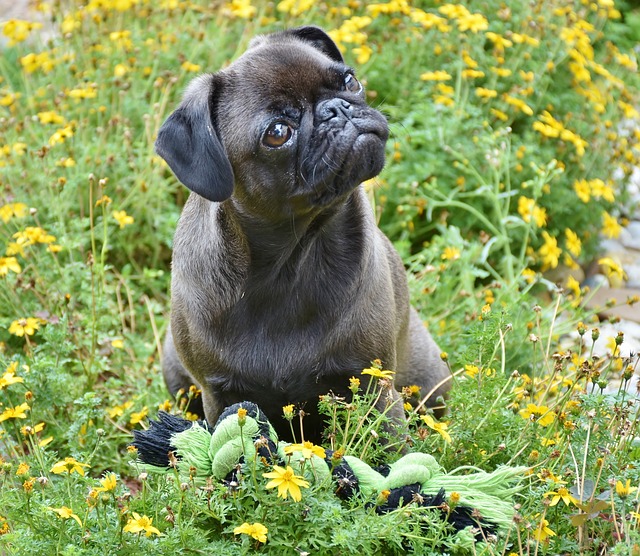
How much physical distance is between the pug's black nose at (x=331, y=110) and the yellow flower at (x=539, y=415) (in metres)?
1.21

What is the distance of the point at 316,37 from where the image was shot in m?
4.10

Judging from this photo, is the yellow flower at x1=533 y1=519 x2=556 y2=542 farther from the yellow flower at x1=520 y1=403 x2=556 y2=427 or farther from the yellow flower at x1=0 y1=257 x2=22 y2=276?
the yellow flower at x1=0 y1=257 x2=22 y2=276

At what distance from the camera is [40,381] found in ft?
13.1

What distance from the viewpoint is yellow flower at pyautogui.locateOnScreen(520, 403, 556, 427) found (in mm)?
3465

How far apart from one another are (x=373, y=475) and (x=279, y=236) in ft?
3.39

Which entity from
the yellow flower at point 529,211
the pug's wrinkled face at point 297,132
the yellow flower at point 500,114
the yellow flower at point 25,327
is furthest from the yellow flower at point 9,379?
the yellow flower at point 500,114

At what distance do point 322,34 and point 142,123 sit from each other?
2.33 m

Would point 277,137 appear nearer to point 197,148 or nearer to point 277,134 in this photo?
point 277,134

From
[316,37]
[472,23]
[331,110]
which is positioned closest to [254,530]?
[331,110]

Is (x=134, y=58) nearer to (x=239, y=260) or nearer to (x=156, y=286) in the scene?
(x=156, y=286)

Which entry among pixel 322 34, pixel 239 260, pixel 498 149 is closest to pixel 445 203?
pixel 498 149

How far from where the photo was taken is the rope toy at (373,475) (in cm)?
306

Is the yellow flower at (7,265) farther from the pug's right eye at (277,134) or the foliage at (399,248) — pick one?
the pug's right eye at (277,134)

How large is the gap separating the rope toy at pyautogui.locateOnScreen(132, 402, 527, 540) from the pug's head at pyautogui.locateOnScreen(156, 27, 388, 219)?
78 centimetres
